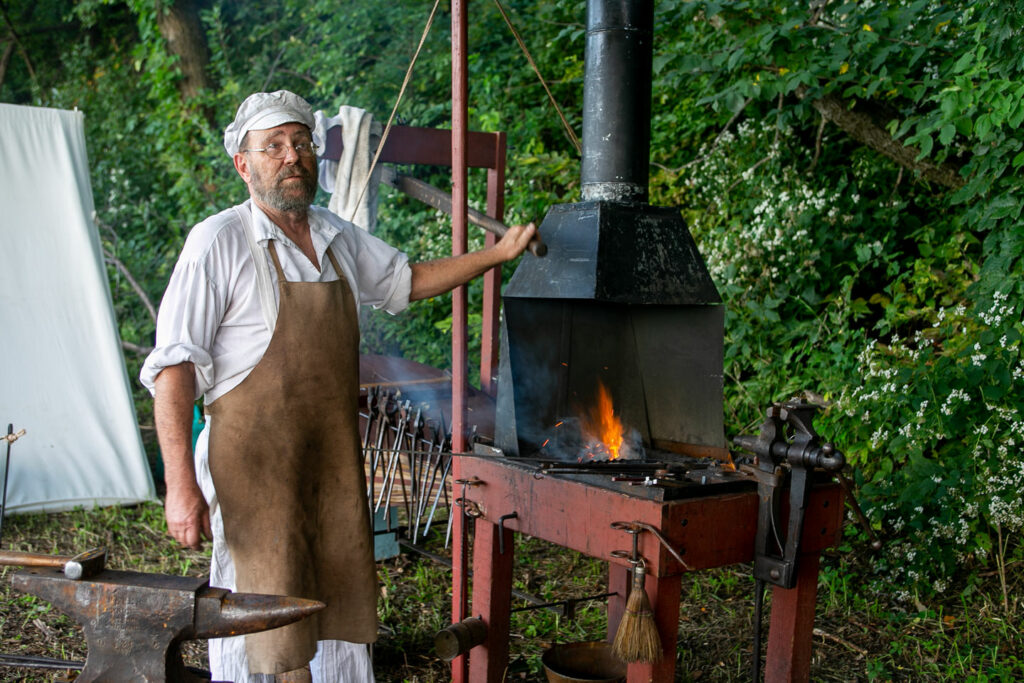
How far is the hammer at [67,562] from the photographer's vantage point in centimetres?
170

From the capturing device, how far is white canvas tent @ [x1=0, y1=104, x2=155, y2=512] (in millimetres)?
5535

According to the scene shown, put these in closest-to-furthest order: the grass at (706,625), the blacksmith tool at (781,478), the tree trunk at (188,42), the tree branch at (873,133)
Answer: the blacksmith tool at (781,478)
the grass at (706,625)
the tree branch at (873,133)
the tree trunk at (188,42)

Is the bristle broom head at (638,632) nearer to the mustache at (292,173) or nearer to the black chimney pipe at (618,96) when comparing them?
the black chimney pipe at (618,96)

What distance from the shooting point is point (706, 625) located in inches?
158

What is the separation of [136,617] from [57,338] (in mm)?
4539

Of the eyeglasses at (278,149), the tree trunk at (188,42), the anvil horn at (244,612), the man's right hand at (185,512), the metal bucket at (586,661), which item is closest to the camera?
the anvil horn at (244,612)

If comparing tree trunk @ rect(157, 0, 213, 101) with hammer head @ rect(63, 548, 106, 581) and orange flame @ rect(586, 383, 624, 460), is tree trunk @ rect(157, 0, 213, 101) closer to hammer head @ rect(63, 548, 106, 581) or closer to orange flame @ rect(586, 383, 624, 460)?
orange flame @ rect(586, 383, 624, 460)

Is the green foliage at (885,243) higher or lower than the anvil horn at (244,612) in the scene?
higher

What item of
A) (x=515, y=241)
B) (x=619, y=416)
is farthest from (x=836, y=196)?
(x=515, y=241)

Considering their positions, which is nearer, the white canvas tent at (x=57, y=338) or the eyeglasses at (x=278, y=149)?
the eyeglasses at (x=278, y=149)

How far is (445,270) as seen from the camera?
3195mm

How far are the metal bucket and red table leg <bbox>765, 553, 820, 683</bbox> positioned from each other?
0.62m

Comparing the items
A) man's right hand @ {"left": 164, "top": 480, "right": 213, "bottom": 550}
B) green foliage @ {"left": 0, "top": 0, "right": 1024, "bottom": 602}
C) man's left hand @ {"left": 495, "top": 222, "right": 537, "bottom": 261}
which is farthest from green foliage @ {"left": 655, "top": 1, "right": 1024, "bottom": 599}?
man's right hand @ {"left": 164, "top": 480, "right": 213, "bottom": 550}

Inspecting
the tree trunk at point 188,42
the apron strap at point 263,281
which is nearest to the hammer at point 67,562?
the apron strap at point 263,281
